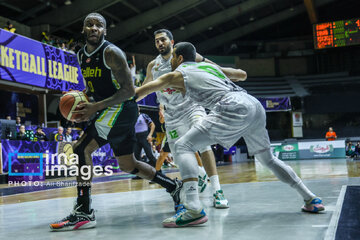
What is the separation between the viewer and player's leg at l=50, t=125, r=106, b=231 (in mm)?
3004

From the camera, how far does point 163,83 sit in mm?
2971

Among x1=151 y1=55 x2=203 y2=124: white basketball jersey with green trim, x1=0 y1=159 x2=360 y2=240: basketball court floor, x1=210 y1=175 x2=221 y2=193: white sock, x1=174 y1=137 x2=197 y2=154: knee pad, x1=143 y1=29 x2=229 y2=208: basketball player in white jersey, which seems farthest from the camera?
x1=151 y1=55 x2=203 y2=124: white basketball jersey with green trim

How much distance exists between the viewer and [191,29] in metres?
24.8

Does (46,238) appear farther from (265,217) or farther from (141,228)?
(265,217)

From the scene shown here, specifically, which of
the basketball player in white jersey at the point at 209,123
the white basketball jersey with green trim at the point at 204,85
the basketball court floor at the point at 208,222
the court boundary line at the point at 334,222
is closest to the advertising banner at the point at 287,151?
the basketball court floor at the point at 208,222

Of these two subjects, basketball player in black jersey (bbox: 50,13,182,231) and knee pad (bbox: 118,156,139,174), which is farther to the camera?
knee pad (bbox: 118,156,139,174)

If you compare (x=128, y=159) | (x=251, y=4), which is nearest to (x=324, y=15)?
(x=251, y=4)

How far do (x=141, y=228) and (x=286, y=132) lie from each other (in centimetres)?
2616

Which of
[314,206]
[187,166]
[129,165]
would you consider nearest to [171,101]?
[129,165]

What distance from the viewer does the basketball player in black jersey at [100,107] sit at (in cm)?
312

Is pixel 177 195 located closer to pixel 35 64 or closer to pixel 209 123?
pixel 209 123

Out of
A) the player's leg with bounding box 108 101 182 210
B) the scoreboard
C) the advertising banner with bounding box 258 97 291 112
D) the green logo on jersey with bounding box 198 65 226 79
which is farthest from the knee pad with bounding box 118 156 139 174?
the advertising banner with bounding box 258 97 291 112

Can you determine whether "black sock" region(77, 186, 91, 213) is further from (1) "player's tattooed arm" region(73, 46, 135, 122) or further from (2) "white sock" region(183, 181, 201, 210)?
(2) "white sock" region(183, 181, 201, 210)

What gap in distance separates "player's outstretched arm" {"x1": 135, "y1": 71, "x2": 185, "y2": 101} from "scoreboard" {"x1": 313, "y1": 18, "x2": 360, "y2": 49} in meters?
19.0
